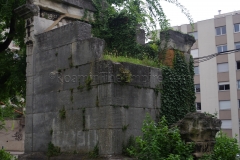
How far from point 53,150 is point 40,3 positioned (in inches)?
195

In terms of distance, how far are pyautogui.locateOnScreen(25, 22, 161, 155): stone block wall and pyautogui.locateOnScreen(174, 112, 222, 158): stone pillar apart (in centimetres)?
194

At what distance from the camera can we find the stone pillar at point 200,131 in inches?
316

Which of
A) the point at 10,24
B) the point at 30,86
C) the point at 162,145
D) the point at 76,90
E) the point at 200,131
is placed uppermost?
the point at 10,24

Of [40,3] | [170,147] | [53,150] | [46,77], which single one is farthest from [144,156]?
[40,3]

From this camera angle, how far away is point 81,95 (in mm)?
9969

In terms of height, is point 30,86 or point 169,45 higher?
point 169,45

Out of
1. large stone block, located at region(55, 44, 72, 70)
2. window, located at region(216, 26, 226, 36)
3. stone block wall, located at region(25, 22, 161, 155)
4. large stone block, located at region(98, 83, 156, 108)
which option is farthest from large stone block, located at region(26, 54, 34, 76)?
window, located at region(216, 26, 226, 36)

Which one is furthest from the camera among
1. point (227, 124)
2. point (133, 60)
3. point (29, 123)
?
point (227, 124)

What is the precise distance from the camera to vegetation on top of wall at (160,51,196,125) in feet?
35.9

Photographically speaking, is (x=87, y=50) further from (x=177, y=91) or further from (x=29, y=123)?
(x=29, y=123)

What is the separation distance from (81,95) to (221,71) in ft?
119

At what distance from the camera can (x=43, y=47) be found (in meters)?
11.5

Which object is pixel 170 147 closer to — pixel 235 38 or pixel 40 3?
pixel 40 3

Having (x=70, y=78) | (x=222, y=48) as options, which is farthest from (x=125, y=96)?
(x=222, y=48)
